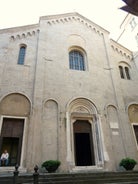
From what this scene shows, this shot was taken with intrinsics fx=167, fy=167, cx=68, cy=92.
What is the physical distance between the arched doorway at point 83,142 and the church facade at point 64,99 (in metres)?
0.06

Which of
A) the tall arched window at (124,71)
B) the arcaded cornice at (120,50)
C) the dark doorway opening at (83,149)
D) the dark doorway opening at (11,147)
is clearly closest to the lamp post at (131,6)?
the dark doorway opening at (83,149)

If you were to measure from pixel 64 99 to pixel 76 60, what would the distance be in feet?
14.1

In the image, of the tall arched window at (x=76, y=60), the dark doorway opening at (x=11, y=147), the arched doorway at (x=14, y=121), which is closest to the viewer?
the arched doorway at (x=14, y=121)

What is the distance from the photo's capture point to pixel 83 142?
457 inches

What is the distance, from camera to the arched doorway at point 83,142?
432 inches

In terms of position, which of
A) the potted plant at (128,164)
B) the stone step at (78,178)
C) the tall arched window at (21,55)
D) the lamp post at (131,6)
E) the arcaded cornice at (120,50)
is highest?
the arcaded cornice at (120,50)

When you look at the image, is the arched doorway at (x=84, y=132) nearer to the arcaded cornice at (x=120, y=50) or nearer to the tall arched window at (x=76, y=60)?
the tall arched window at (x=76, y=60)

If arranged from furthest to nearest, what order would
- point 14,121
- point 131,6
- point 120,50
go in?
point 120,50, point 14,121, point 131,6

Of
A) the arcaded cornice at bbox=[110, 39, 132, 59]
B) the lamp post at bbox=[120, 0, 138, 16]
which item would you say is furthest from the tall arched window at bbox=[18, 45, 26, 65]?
the lamp post at bbox=[120, 0, 138, 16]

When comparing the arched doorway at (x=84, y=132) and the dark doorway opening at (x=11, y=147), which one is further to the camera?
the arched doorway at (x=84, y=132)

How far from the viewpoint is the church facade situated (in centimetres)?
969

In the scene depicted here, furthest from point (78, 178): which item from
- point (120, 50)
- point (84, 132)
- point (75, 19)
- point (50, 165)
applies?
point (75, 19)

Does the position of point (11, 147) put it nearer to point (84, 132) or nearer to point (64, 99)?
point (64, 99)

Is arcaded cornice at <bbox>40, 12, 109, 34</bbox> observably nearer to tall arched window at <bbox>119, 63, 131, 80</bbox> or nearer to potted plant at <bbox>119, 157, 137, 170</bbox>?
tall arched window at <bbox>119, 63, 131, 80</bbox>
